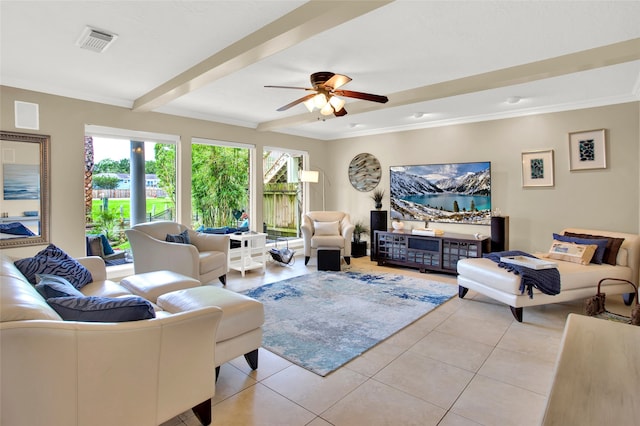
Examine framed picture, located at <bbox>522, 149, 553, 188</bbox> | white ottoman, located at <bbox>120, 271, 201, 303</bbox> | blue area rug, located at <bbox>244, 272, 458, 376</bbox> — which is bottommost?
blue area rug, located at <bbox>244, 272, 458, 376</bbox>

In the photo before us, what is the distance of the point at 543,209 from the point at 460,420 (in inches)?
165

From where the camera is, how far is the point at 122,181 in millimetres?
4879

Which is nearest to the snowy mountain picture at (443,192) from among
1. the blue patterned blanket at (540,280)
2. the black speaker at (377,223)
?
the black speaker at (377,223)

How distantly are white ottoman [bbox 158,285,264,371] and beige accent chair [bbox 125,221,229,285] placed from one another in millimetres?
1628

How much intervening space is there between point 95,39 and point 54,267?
1.79m

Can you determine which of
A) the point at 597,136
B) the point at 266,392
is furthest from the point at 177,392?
the point at 597,136

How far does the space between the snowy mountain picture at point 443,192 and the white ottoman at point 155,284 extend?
4.33 metres

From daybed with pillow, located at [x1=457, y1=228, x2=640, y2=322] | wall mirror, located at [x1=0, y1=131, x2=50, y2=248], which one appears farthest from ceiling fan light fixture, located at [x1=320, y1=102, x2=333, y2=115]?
wall mirror, located at [x1=0, y1=131, x2=50, y2=248]

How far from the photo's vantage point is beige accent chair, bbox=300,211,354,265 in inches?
227

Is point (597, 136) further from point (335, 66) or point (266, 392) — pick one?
point (266, 392)

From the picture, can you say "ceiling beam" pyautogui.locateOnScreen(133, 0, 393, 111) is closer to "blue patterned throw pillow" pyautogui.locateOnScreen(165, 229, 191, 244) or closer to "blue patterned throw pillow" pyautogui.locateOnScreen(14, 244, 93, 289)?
"blue patterned throw pillow" pyautogui.locateOnScreen(165, 229, 191, 244)

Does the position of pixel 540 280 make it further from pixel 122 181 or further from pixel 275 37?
pixel 122 181

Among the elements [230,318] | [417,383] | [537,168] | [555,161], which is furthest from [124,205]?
[555,161]

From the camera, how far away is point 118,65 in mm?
3322
